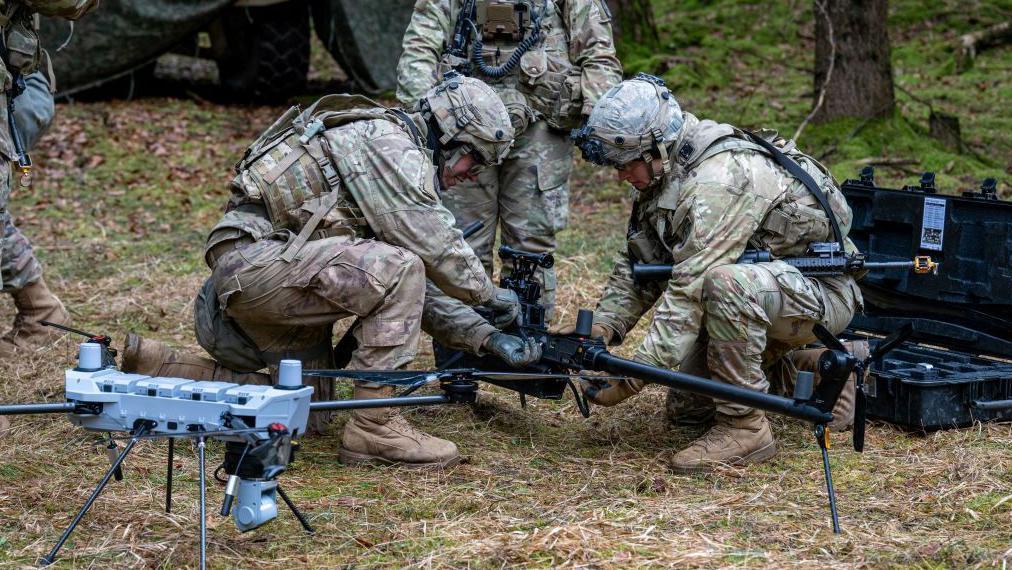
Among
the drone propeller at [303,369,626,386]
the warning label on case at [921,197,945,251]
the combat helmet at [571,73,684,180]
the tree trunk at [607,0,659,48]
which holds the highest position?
the tree trunk at [607,0,659,48]

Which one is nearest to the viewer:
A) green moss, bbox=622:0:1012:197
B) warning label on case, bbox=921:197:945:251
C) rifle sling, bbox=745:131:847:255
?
rifle sling, bbox=745:131:847:255

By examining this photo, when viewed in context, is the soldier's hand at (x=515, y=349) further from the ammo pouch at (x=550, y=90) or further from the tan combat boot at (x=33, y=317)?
Answer: the tan combat boot at (x=33, y=317)

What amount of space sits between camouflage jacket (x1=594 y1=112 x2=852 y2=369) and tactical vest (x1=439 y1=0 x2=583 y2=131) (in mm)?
1156

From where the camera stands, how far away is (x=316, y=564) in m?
3.70

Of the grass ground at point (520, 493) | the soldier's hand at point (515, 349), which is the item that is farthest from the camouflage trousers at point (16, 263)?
the soldier's hand at point (515, 349)

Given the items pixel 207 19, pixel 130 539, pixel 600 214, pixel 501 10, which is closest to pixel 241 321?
pixel 130 539

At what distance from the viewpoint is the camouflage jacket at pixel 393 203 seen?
15.7ft

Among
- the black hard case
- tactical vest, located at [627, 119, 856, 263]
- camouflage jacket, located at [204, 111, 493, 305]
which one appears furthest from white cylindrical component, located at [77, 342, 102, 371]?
the black hard case

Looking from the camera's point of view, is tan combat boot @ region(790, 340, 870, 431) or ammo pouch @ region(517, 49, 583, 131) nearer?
tan combat boot @ region(790, 340, 870, 431)

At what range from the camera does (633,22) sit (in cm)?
1314

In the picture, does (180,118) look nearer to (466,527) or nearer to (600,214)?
(600,214)

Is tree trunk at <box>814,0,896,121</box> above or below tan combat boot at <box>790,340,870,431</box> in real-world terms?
above

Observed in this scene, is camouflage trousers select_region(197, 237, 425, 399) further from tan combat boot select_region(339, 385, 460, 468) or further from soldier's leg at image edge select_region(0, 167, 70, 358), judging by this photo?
soldier's leg at image edge select_region(0, 167, 70, 358)

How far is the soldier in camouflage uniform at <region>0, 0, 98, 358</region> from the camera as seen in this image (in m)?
5.24
